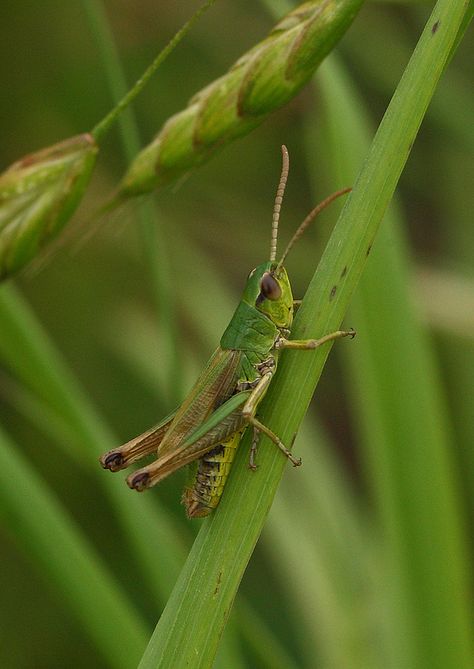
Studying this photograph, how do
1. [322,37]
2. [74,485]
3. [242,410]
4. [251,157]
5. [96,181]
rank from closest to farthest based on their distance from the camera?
1. [322,37]
2. [242,410]
3. [74,485]
4. [96,181]
5. [251,157]

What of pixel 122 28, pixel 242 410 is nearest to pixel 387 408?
pixel 242 410

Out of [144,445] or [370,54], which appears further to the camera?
[370,54]

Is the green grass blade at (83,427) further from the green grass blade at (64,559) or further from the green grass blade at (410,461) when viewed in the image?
the green grass blade at (410,461)

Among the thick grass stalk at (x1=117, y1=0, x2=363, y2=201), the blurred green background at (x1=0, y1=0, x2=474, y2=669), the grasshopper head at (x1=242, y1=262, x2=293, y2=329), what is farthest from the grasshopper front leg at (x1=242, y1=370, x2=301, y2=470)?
the blurred green background at (x1=0, y1=0, x2=474, y2=669)

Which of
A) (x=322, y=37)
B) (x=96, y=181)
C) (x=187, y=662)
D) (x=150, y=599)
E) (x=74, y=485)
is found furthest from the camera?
(x=96, y=181)

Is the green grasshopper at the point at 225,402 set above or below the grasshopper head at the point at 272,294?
below

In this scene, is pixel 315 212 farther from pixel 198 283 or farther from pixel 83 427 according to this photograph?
pixel 198 283

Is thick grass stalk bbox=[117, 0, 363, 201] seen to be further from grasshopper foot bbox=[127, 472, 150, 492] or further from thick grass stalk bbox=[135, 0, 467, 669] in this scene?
grasshopper foot bbox=[127, 472, 150, 492]

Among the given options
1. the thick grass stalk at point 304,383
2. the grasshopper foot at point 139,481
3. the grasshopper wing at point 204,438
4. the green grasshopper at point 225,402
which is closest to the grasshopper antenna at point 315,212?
the green grasshopper at point 225,402

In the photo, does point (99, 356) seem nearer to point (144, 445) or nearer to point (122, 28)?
point (122, 28)
